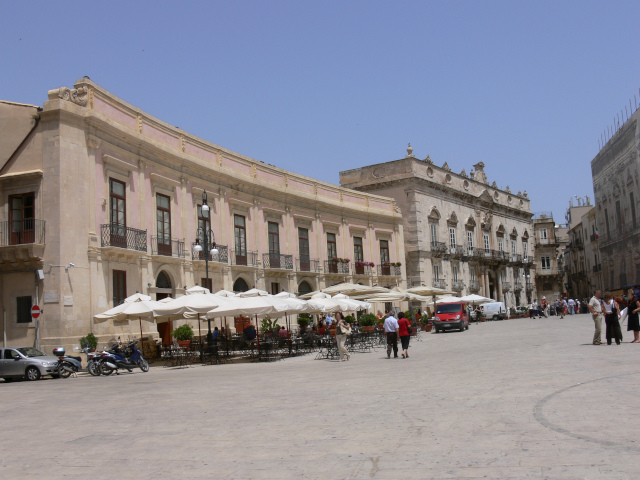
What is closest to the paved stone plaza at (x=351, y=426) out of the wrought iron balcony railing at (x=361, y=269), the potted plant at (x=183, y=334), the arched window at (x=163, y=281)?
the potted plant at (x=183, y=334)

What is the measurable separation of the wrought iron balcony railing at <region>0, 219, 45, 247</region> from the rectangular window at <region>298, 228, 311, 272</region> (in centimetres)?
1720

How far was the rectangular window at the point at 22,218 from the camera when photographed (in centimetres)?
2209

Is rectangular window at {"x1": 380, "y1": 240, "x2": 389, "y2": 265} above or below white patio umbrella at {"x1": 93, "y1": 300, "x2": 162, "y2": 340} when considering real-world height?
above

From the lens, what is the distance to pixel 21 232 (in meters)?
22.2

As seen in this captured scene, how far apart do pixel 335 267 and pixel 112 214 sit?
17.4 meters

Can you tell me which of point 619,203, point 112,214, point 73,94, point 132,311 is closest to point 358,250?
point 112,214

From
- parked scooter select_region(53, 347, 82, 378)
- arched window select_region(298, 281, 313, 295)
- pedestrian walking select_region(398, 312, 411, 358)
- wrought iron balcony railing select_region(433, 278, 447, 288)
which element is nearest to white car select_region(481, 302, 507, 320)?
wrought iron balcony railing select_region(433, 278, 447, 288)

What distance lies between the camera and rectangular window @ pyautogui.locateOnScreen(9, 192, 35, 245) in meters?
22.1

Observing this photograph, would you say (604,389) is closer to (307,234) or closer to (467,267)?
(307,234)

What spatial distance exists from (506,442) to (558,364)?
25.3ft

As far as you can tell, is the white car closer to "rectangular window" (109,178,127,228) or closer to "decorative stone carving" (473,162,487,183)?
"decorative stone carving" (473,162,487,183)

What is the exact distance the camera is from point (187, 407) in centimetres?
1036

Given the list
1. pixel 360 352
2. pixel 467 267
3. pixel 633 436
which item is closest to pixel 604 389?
pixel 633 436

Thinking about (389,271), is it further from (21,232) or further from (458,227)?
(21,232)
